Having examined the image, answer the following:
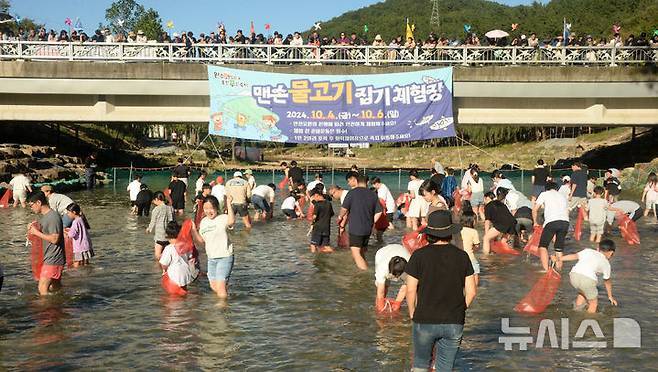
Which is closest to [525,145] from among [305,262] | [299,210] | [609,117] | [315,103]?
[609,117]

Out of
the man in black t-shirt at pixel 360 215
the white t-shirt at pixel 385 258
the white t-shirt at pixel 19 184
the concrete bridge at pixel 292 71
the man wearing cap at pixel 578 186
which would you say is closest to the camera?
the white t-shirt at pixel 385 258

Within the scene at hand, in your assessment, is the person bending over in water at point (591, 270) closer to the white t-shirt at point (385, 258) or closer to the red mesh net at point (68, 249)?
the white t-shirt at point (385, 258)

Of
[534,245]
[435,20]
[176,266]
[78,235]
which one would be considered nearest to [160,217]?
[78,235]

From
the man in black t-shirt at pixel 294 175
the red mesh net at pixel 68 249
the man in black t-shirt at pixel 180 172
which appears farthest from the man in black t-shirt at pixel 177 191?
the red mesh net at pixel 68 249

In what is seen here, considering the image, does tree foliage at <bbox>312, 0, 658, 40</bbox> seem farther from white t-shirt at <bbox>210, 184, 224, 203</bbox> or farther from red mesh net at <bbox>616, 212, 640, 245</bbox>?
red mesh net at <bbox>616, 212, 640, 245</bbox>

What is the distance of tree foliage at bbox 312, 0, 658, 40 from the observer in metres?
91.6

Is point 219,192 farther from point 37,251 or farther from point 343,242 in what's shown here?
point 37,251

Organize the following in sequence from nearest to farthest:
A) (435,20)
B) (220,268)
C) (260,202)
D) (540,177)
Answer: (220,268) < (540,177) < (260,202) < (435,20)

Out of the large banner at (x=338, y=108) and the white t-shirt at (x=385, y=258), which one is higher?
the large banner at (x=338, y=108)

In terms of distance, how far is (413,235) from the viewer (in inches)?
587

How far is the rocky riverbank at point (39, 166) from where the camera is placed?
31469 millimetres

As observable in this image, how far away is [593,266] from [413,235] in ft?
15.1

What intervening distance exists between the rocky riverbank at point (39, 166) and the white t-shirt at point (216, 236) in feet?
69.5

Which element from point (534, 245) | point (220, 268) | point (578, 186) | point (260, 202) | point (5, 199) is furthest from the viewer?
point (5, 199)
